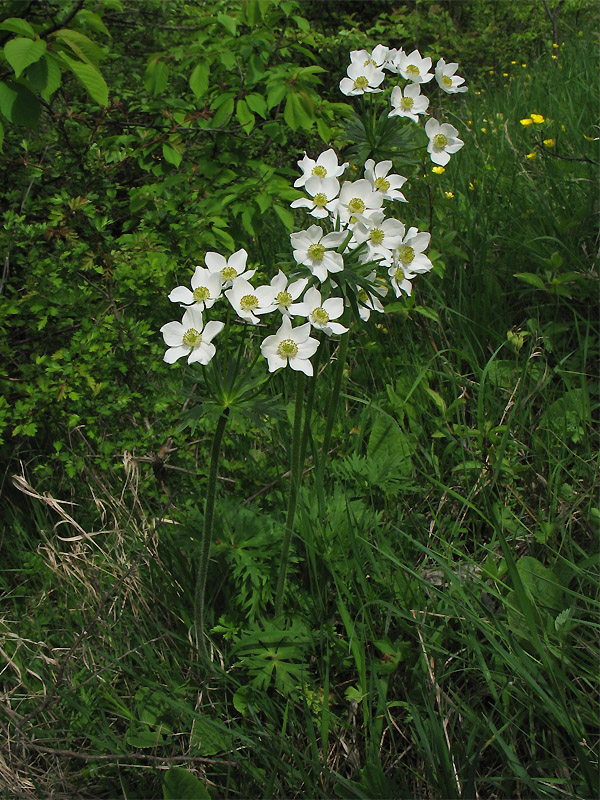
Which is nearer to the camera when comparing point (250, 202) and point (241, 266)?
Answer: point (241, 266)

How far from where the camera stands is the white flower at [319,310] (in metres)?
1.42

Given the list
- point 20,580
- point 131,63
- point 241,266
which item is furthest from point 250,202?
point 131,63

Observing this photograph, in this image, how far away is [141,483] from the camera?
228 centimetres

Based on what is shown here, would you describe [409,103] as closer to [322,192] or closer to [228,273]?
[322,192]

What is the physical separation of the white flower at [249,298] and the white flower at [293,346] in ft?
0.21

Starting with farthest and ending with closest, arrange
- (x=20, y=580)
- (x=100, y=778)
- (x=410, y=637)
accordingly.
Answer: (x=20, y=580), (x=410, y=637), (x=100, y=778)

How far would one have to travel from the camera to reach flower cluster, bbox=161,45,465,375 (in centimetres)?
137

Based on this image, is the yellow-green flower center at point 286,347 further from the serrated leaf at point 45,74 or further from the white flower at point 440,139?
the serrated leaf at point 45,74

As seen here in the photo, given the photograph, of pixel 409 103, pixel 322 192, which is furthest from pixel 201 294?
pixel 409 103

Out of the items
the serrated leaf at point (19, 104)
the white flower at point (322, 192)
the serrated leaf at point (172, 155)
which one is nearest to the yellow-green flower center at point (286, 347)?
the white flower at point (322, 192)

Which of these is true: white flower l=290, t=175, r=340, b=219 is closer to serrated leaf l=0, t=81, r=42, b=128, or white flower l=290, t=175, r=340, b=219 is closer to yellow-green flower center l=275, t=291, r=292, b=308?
yellow-green flower center l=275, t=291, r=292, b=308

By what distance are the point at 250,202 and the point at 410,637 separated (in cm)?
183

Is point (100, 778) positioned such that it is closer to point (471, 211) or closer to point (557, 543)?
point (557, 543)

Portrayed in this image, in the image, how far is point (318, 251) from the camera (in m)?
1.43
